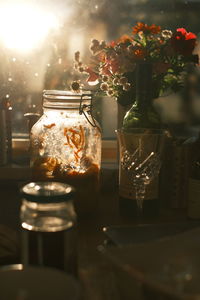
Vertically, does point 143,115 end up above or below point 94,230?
above

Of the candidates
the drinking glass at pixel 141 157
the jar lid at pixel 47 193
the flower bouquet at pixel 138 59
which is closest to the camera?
the jar lid at pixel 47 193

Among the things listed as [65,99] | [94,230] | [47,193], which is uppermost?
[65,99]

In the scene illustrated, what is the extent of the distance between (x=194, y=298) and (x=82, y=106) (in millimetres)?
636

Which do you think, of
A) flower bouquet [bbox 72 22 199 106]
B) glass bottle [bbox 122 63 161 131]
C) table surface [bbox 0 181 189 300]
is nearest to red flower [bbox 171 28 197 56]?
flower bouquet [bbox 72 22 199 106]

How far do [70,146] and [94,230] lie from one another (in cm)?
22

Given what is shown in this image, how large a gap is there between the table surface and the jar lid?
139mm

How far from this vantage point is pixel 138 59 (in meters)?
1.08

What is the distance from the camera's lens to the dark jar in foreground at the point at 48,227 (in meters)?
0.62

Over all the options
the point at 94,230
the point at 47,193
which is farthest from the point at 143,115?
the point at 47,193

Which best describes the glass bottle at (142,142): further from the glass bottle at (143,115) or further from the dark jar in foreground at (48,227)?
the dark jar in foreground at (48,227)

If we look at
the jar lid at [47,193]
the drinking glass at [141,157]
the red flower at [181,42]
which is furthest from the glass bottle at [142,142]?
the jar lid at [47,193]

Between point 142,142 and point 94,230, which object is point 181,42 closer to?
point 142,142

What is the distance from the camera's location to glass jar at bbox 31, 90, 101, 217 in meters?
1.00

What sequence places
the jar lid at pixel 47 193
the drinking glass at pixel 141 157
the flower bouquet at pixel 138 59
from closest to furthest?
1. the jar lid at pixel 47 193
2. the drinking glass at pixel 141 157
3. the flower bouquet at pixel 138 59
